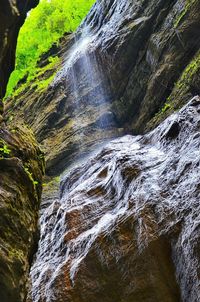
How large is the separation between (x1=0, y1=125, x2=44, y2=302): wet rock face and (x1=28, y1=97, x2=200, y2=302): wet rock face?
1534 mm

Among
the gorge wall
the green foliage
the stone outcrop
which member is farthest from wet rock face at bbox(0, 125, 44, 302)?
the green foliage

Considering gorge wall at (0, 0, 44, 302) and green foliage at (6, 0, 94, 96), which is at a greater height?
green foliage at (6, 0, 94, 96)

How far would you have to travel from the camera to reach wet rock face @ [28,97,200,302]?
23.5 ft

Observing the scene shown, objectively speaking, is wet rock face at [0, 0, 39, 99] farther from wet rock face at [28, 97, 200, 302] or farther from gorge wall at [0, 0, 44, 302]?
wet rock face at [28, 97, 200, 302]

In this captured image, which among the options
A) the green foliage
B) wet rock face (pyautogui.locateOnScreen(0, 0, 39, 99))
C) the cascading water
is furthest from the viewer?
the green foliage

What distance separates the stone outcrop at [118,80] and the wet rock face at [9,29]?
6.38 m

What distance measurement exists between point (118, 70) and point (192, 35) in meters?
4.34

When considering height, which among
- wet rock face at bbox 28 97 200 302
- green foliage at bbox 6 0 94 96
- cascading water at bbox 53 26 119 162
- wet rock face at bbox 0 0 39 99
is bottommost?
wet rock face at bbox 28 97 200 302

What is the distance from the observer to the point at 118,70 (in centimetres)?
1781

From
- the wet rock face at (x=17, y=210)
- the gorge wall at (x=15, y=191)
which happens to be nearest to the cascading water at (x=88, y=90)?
the gorge wall at (x=15, y=191)

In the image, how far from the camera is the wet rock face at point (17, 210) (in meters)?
5.41

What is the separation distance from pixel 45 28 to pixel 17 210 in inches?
1057

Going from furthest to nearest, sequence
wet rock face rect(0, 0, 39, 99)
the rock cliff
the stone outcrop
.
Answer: the stone outcrop
the rock cliff
wet rock face rect(0, 0, 39, 99)

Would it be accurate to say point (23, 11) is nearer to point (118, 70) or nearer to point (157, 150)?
point (157, 150)
